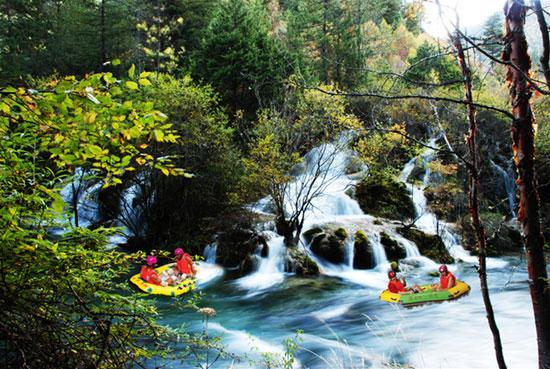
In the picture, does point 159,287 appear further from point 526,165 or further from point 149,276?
point 526,165

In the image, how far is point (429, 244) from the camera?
48.7 feet

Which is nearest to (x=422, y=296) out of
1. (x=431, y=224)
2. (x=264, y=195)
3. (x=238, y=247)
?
(x=238, y=247)

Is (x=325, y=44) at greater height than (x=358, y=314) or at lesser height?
greater

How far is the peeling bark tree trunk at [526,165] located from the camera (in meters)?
2.33

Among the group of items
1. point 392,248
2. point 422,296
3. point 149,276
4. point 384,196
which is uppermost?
point 384,196

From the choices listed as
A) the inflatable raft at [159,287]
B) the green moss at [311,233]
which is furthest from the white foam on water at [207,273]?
the green moss at [311,233]

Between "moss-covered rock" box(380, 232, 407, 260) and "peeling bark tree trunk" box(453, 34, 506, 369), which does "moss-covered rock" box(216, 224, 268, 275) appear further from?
"peeling bark tree trunk" box(453, 34, 506, 369)

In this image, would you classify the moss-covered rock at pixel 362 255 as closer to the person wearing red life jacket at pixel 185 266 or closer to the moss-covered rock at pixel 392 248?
the moss-covered rock at pixel 392 248

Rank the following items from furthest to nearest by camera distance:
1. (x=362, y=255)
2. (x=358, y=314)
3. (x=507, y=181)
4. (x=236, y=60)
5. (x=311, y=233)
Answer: (x=236, y=60) < (x=507, y=181) < (x=311, y=233) < (x=362, y=255) < (x=358, y=314)

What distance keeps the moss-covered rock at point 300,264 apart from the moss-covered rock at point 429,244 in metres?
4.13

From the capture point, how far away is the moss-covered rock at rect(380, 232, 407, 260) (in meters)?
13.9

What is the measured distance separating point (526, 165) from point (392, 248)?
39.6ft

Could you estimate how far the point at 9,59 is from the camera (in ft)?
79.3

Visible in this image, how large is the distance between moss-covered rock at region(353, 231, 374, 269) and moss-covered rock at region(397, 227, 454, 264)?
82.0 inches
